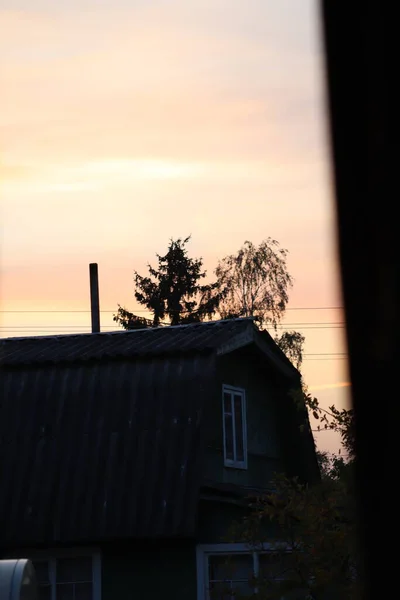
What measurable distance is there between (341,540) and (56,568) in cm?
901

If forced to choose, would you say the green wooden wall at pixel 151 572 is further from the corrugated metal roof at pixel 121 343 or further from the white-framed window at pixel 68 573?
the corrugated metal roof at pixel 121 343

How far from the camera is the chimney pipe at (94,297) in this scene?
30.0 metres

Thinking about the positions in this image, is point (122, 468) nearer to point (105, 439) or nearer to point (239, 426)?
point (105, 439)

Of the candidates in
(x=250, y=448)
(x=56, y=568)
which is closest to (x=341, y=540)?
(x=56, y=568)

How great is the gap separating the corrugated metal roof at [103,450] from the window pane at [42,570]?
66cm

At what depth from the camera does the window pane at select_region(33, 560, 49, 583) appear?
17.2 m

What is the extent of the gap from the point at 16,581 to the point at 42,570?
853cm

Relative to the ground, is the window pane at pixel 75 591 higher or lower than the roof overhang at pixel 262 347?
lower

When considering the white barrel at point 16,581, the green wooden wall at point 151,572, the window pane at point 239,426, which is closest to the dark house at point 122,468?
the green wooden wall at point 151,572

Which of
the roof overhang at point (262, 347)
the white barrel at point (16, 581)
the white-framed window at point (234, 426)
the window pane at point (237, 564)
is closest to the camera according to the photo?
the white barrel at point (16, 581)

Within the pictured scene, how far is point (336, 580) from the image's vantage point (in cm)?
938

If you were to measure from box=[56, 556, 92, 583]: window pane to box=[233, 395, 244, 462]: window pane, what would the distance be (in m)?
3.99

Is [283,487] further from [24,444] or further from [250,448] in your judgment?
[250,448]

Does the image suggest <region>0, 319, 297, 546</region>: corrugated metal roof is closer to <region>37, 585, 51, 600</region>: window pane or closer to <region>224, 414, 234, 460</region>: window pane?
<region>37, 585, 51, 600</region>: window pane
